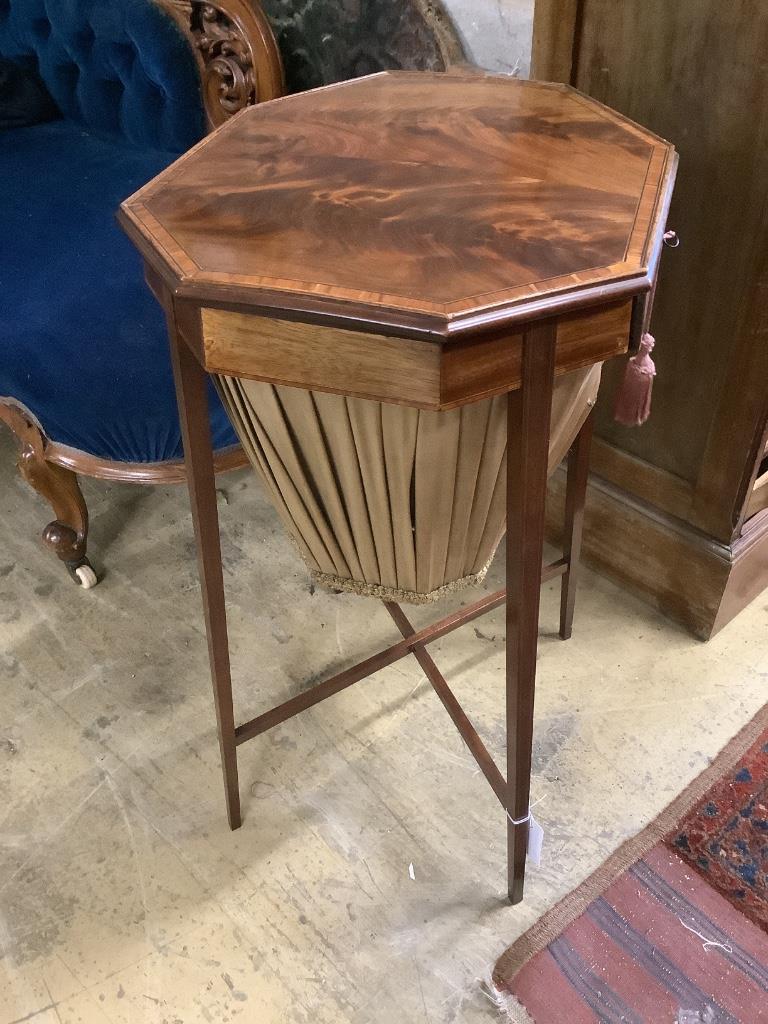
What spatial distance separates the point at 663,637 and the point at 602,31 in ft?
3.13

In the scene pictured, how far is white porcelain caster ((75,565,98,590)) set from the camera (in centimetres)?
162

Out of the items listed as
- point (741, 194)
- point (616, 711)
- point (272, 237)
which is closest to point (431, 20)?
point (741, 194)

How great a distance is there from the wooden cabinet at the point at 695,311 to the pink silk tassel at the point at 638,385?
0.29 metres

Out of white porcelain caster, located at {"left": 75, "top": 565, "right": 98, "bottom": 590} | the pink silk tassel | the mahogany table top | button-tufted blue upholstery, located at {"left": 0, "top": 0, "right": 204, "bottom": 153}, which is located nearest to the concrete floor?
white porcelain caster, located at {"left": 75, "top": 565, "right": 98, "bottom": 590}

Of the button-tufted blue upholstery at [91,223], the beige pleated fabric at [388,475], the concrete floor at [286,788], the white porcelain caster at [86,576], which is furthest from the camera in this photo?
the white porcelain caster at [86,576]

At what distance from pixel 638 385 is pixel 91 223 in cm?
113

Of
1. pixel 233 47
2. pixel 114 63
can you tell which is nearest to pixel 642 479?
pixel 233 47

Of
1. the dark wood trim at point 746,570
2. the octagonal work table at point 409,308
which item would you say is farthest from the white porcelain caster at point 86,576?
the dark wood trim at point 746,570

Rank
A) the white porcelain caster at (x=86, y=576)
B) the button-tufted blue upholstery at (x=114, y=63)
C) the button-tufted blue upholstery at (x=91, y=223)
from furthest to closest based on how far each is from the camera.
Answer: the button-tufted blue upholstery at (x=114, y=63) → the white porcelain caster at (x=86, y=576) → the button-tufted blue upholstery at (x=91, y=223)

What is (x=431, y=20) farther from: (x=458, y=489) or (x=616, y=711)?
(x=616, y=711)

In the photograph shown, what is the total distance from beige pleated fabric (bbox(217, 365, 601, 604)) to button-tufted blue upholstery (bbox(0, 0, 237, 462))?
50cm

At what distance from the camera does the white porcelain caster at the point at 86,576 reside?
5.31ft

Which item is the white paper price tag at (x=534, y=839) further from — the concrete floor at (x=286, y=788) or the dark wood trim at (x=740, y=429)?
the dark wood trim at (x=740, y=429)

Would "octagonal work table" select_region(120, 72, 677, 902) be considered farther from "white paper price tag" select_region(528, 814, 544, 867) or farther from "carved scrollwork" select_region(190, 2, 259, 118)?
"carved scrollwork" select_region(190, 2, 259, 118)
